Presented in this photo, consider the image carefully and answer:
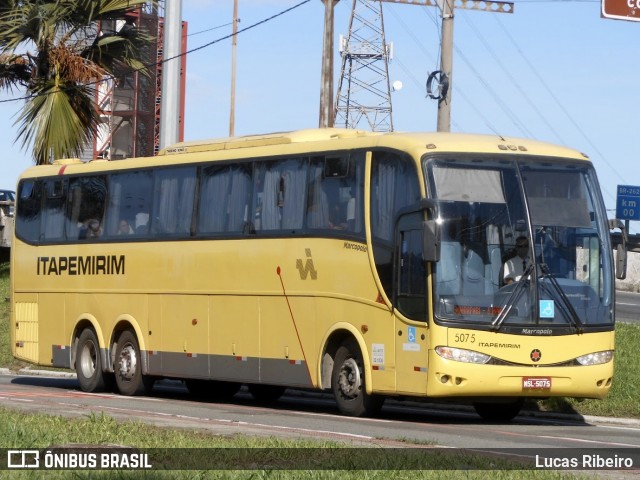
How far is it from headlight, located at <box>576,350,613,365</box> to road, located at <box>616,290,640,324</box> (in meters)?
12.5

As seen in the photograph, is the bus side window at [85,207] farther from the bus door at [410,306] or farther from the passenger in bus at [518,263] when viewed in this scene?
the passenger in bus at [518,263]

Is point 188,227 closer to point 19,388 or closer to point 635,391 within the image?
point 19,388

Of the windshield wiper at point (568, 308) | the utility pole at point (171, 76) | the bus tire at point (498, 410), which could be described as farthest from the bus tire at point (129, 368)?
the windshield wiper at point (568, 308)

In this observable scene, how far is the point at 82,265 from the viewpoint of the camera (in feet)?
80.0

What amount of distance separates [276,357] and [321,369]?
1236 millimetres

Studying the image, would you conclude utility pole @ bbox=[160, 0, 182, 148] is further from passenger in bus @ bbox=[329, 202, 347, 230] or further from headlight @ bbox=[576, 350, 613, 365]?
headlight @ bbox=[576, 350, 613, 365]

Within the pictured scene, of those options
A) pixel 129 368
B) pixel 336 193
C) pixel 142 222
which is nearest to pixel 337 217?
pixel 336 193

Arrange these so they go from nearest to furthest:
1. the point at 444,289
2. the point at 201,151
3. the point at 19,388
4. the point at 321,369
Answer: the point at 444,289 < the point at 321,369 < the point at 201,151 < the point at 19,388

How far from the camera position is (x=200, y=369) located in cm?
2175

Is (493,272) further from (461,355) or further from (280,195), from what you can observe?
(280,195)

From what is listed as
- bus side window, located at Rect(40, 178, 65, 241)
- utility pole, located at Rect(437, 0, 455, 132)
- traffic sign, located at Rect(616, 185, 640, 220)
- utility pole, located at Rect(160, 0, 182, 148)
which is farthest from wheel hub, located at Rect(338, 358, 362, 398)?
traffic sign, located at Rect(616, 185, 640, 220)

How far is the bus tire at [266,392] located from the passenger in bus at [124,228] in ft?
10.5

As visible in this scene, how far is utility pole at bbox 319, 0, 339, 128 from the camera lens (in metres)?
35.6

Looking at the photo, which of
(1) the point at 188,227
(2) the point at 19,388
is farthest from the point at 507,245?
(2) the point at 19,388
